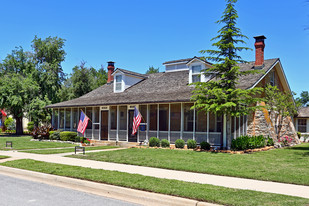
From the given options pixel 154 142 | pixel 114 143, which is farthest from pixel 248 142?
pixel 114 143

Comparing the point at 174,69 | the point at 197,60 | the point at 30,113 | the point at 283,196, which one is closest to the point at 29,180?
the point at 283,196

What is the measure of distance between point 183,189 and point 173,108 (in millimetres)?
13647

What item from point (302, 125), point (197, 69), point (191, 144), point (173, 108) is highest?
point (197, 69)

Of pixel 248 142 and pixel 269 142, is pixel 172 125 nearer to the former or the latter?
pixel 248 142

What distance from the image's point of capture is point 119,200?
6.84 metres

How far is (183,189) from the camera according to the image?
6969 millimetres

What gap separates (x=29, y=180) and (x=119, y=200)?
3.82 m

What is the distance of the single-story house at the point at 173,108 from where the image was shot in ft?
57.9

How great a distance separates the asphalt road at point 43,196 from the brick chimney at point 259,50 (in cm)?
1629

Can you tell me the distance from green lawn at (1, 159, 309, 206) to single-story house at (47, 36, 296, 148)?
348 inches

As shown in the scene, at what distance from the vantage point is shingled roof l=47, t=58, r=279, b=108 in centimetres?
1852

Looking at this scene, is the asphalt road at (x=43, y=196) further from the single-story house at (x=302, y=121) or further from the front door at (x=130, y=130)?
the single-story house at (x=302, y=121)

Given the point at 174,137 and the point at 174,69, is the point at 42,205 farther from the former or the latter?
the point at 174,69

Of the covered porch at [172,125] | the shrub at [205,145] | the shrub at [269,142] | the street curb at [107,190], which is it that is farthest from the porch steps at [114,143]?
the street curb at [107,190]
